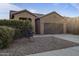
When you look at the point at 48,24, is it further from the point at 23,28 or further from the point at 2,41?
the point at 2,41

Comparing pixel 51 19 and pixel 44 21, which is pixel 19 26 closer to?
pixel 44 21

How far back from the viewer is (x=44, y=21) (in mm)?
15734

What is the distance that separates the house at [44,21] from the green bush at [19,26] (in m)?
2.50

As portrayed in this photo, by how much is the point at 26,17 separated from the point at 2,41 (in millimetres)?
7304

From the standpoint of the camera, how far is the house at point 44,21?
45.5ft

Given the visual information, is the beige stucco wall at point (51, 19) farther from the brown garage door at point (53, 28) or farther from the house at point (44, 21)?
the brown garage door at point (53, 28)

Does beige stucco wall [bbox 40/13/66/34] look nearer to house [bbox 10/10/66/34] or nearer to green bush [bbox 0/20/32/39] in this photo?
house [bbox 10/10/66/34]

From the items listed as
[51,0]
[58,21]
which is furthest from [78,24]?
[51,0]

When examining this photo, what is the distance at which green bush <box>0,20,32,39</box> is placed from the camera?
10.7 meters

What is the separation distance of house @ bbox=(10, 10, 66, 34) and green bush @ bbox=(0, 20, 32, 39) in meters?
2.50

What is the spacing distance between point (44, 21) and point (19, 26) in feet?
16.4

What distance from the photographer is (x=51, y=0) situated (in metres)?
7.01

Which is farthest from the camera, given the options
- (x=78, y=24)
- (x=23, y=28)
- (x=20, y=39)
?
(x=78, y=24)

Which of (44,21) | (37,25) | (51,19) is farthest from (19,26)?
(51,19)
